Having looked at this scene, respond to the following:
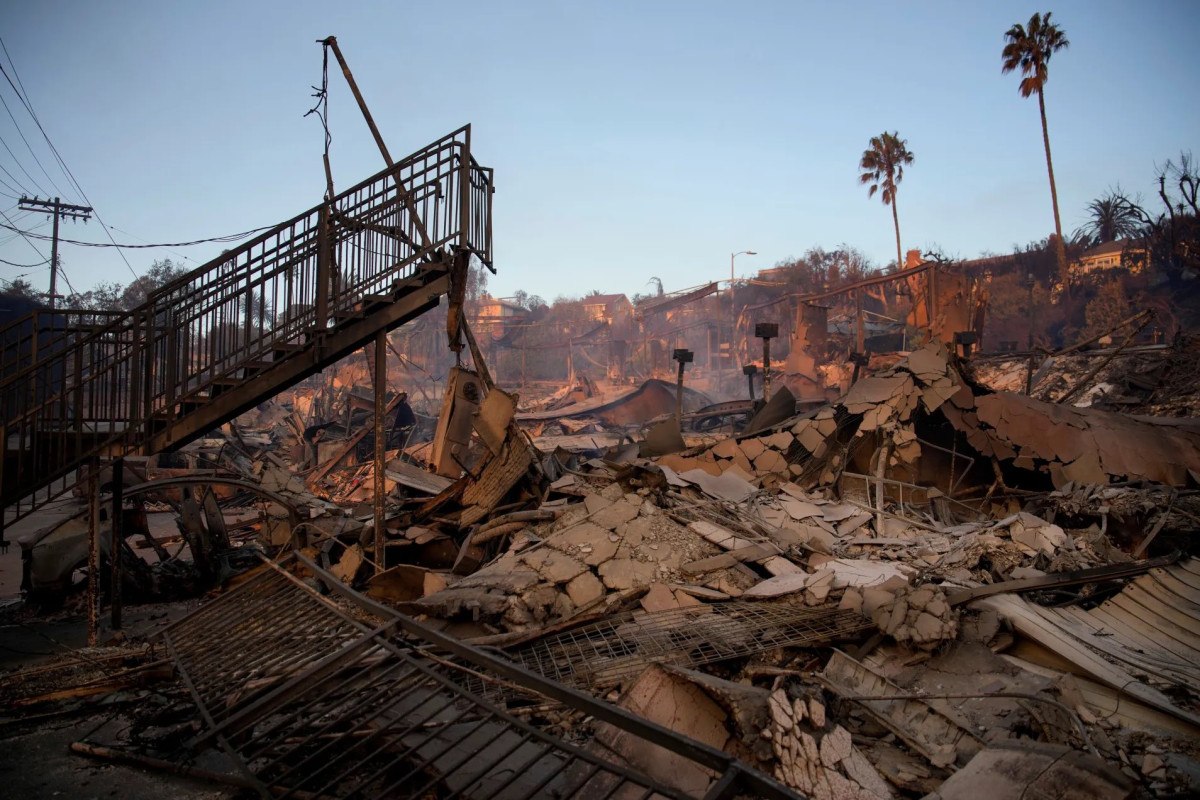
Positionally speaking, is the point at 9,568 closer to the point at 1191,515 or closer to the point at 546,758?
the point at 546,758

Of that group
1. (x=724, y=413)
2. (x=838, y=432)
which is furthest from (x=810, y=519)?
(x=724, y=413)

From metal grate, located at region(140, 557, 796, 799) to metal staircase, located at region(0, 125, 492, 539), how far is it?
276 centimetres

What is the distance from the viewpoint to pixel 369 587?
7.12 m

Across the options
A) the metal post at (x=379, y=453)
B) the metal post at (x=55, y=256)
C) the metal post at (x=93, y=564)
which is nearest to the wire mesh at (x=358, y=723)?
the metal post at (x=93, y=564)

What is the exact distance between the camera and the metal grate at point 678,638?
455cm

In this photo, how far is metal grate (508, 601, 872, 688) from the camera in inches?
179

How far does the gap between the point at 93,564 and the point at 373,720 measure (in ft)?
14.2

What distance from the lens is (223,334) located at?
690 cm

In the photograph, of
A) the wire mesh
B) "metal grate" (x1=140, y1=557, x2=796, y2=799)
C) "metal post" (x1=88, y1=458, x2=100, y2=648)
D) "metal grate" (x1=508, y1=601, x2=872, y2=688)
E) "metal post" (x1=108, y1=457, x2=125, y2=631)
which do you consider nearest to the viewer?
"metal grate" (x1=140, y1=557, x2=796, y2=799)

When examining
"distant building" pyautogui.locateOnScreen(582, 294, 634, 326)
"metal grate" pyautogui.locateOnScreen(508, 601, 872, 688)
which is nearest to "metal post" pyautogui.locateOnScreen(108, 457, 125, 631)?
"metal grate" pyautogui.locateOnScreen(508, 601, 872, 688)

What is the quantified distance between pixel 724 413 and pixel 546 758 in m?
15.2

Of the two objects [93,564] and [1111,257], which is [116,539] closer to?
[93,564]

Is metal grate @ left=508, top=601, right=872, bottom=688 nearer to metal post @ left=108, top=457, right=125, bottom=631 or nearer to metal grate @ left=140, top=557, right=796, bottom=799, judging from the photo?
metal grate @ left=140, top=557, right=796, bottom=799

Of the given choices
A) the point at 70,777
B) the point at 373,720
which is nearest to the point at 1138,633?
the point at 373,720
